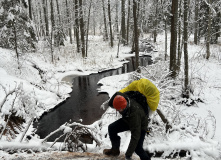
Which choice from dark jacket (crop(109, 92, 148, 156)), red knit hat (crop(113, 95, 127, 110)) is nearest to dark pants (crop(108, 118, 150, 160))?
dark jacket (crop(109, 92, 148, 156))

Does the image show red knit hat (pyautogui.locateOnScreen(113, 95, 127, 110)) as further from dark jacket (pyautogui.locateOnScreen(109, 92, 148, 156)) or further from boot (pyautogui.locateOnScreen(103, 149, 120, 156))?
boot (pyautogui.locateOnScreen(103, 149, 120, 156))

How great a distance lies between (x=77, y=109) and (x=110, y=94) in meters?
2.44

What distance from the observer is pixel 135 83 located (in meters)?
2.87

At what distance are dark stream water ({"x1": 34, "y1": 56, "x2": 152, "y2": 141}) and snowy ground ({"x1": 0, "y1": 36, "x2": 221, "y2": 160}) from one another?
46 cm

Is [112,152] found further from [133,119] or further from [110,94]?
[110,94]

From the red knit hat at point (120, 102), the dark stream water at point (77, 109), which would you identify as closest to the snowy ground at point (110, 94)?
the dark stream water at point (77, 109)

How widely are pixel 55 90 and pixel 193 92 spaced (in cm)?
792

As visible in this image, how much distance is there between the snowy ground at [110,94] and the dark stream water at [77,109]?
46 centimetres

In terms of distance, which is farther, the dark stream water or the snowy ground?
the dark stream water

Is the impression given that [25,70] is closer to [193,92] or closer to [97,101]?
[97,101]

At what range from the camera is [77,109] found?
8406 millimetres

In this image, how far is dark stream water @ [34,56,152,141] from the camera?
7.09 m

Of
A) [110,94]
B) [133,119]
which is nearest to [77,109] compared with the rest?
[110,94]

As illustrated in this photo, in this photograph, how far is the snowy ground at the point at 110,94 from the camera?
3512 millimetres
